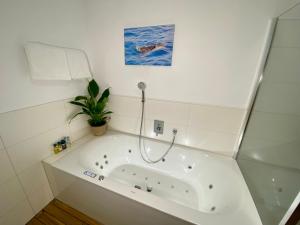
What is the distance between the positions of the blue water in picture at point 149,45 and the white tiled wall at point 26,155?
91 cm

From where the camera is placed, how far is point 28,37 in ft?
3.52

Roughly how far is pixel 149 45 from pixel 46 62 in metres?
0.96

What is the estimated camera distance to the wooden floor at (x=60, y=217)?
49.4 inches

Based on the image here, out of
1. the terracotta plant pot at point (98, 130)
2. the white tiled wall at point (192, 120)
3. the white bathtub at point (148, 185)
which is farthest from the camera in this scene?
the terracotta plant pot at point (98, 130)

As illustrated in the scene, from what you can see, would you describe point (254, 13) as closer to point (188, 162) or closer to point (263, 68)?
point (263, 68)

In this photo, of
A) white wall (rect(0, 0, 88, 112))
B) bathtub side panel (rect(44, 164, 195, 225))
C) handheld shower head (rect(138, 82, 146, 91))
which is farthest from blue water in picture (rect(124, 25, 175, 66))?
bathtub side panel (rect(44, 164, 195, 225))

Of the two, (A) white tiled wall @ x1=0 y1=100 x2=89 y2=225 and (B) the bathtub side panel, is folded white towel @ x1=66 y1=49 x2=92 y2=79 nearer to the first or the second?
(A) white tiled wall @ x1=0 y1=100 x2=89 y2=225

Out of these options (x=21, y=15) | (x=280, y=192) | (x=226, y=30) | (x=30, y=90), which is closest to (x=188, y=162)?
(x=280, y=192)

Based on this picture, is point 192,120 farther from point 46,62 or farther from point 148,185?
point 46,62

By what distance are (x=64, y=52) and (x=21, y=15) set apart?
366 millimetres

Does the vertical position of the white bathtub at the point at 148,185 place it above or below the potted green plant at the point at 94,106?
below

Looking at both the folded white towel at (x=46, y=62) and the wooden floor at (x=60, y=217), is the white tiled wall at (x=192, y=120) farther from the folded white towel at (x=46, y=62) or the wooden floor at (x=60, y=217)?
the wooden floor at (x=60, y=217)

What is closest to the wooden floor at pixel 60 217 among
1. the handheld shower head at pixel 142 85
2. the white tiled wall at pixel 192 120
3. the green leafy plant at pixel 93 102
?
the green leafy plant at pixel 93 102

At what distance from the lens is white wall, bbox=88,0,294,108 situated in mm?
1108
